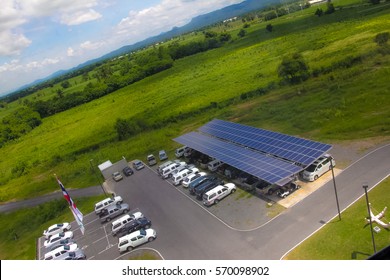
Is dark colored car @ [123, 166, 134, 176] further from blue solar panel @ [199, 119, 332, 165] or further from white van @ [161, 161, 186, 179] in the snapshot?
blue solar panel @ [199, 119, 332, 165]

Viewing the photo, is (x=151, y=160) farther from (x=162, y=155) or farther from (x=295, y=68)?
(x=295, y=68)

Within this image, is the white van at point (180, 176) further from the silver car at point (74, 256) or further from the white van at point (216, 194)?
the silver car at point (74, 256)

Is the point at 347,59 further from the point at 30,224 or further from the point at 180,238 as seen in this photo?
the point at 30,224

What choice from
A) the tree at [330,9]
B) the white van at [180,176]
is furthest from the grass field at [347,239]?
the tree at [330,9]

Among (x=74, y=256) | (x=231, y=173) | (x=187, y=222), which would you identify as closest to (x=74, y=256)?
(x=74, y=256)

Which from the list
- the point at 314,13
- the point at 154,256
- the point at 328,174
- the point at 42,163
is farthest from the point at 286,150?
the point at 314,13

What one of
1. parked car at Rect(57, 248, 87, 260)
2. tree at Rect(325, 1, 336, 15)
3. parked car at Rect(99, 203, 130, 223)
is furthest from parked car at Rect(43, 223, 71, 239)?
tree at Rect(325, 1, 336, 15)
